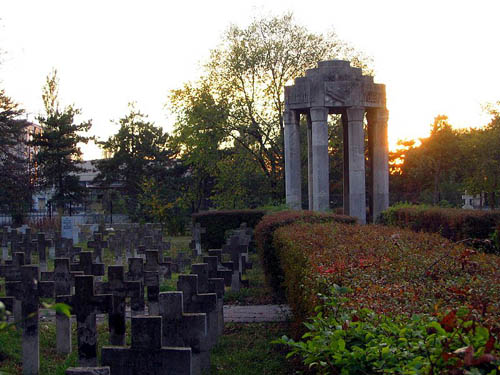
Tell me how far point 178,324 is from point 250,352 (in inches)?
92.7

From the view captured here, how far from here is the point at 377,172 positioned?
90.7ft

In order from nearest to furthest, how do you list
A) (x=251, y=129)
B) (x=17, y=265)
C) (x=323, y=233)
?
(x=323, y=233) < (x=17, y=265) < (x=251, y=129)

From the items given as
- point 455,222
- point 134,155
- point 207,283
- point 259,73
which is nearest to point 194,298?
point 207,283

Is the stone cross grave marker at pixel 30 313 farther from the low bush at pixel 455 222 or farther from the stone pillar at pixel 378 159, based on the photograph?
the stone pillar at pixel 378 159

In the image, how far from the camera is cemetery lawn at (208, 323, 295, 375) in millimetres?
7188

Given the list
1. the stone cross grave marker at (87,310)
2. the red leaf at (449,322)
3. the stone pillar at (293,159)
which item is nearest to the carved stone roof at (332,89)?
the stone pillar at (293,159)

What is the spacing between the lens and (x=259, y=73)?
3516cm

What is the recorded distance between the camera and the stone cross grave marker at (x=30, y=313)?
22.9ft

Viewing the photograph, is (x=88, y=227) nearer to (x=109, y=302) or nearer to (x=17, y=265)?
(x=17, y=265)

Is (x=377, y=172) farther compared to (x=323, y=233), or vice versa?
(x=377, y=172)

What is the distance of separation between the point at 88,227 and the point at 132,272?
2017cm

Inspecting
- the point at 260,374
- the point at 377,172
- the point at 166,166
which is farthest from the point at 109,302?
the point at 166,166

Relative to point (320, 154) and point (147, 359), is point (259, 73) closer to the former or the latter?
point (320, 154)

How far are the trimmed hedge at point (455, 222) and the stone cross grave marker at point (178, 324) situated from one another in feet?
28.0
